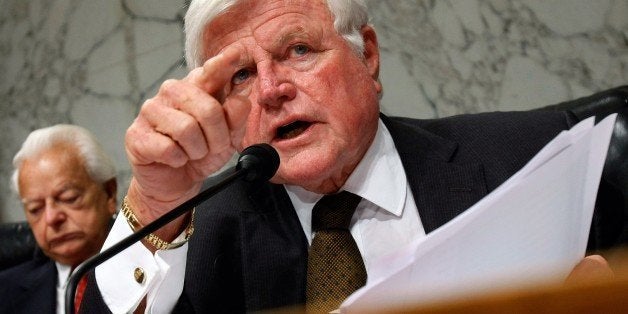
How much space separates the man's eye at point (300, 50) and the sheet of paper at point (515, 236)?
2.37 ft

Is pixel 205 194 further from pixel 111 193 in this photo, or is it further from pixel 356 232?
pixel 111 193

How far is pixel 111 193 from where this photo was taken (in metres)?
2.85

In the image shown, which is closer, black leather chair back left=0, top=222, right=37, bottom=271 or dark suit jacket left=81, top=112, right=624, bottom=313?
dark suit jacket left=81, top=112, right=624, bottom=313

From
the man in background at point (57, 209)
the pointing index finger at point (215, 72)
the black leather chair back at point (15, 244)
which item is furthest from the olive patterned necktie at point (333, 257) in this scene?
the black leather chair back at point (15, 244)

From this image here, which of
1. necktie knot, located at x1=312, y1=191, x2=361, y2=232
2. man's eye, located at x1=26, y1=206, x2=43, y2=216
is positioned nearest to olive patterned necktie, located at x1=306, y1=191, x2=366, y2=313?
necktie knot, located at x1=312, y1=191, x2=361, y2=232

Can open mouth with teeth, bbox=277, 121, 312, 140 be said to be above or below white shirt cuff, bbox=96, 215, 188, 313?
above

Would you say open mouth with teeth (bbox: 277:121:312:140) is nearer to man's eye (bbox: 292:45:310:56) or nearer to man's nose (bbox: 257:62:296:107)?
man's nose (bbox: 257:62:296:107)

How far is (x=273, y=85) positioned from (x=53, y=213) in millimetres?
1530

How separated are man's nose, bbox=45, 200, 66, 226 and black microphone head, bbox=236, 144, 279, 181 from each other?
5.69 feet

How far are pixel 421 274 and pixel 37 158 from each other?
2.31 m

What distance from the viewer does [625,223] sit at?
162 cm

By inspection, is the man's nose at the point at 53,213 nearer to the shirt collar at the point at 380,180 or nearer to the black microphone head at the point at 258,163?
the shirt collar at the point at 380,180

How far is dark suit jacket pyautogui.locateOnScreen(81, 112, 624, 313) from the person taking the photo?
58.1 inches

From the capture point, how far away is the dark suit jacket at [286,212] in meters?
1.47
